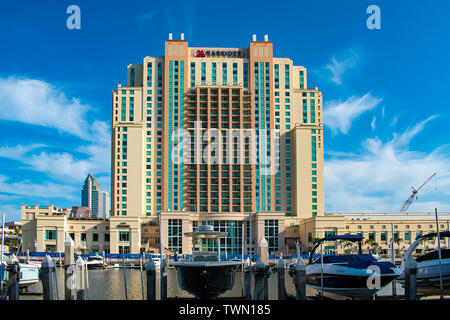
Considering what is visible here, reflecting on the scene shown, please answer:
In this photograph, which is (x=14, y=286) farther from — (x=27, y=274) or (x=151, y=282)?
(x=27, y=274)

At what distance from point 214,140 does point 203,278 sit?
74.6 m

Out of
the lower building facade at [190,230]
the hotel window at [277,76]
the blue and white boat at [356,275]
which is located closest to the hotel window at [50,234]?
the lower building facade at [190,230]

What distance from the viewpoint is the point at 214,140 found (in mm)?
99812

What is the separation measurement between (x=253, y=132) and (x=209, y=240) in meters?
70.7

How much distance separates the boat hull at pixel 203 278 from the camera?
26125 millimetres

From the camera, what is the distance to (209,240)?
32250mm

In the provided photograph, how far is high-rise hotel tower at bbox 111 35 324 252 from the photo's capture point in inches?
3952

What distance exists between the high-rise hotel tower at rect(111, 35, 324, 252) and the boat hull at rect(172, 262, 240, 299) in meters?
70.0

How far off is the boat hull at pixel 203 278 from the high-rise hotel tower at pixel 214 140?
230 ft

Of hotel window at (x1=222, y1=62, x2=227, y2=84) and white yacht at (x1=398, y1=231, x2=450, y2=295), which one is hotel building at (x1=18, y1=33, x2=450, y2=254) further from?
white yacht at (x1=398, y1=231, x2=450, y2=295)

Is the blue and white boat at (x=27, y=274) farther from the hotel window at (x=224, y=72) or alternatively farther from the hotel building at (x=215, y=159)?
the hotel window at (x=224, y=72)

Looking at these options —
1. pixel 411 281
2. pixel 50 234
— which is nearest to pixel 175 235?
pixel 50 234
